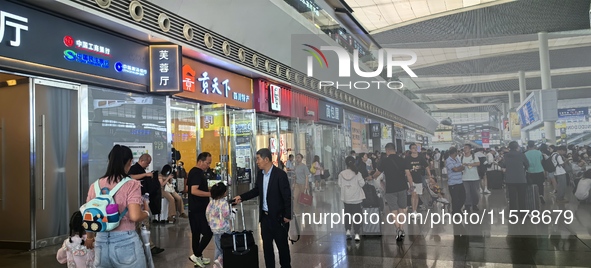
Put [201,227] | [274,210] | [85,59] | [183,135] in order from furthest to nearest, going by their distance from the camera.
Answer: [183,135] < [85,59] < [201,227] < [274,210]

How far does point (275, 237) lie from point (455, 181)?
281 centimetres

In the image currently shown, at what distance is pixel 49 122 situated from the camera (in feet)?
23.8

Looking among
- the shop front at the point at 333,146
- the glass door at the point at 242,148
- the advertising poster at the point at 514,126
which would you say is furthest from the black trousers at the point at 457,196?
the glass door at the point at 242,148

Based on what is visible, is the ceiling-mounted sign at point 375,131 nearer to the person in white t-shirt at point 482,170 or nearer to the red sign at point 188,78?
the person in white t-shirt at point 482,170

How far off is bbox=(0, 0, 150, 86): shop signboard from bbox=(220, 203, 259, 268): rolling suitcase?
167 inches

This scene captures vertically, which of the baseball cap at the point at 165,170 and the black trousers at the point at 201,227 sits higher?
the baseball cap at the point at 165,170

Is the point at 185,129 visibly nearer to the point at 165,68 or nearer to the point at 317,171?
the point at 165,68

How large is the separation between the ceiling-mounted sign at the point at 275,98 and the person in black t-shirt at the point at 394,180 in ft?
25.8

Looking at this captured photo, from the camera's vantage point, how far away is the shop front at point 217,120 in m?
10.4

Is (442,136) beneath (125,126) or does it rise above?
beneath

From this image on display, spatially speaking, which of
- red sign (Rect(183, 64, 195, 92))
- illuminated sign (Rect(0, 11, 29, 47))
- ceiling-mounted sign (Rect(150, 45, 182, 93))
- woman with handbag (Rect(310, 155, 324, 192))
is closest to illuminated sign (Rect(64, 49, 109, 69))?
illuminated sign (Rect(0, 11, 29, 47))

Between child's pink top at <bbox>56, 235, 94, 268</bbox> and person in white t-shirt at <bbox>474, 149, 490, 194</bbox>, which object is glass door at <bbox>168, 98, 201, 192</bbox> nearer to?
child's pink top at <bbox>56, 235, 94, 268</bbox>

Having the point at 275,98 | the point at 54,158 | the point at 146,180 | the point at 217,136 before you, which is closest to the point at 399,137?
the point at 146,180

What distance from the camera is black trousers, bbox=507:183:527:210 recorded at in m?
5.78
